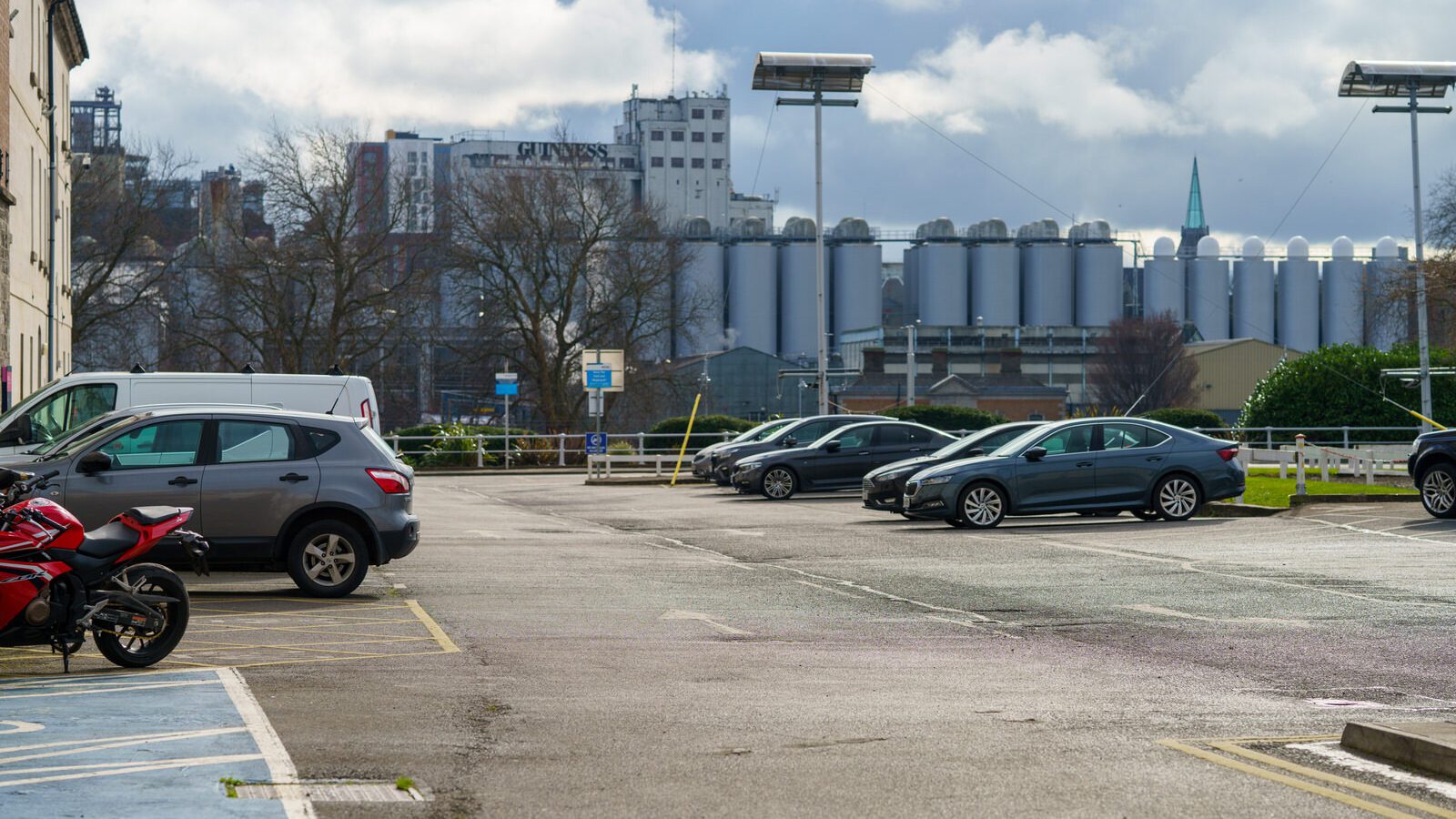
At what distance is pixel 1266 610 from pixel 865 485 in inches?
521

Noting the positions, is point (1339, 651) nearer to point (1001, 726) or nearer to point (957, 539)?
point (1001, 726)

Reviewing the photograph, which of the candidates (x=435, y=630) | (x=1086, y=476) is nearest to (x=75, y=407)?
(x=435, y=630)

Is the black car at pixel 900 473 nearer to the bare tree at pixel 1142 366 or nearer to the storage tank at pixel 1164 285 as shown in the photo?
the bare tree at pixel 1142 366

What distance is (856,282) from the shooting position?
12200 centimetres

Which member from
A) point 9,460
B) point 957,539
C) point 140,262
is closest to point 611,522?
point 957,539

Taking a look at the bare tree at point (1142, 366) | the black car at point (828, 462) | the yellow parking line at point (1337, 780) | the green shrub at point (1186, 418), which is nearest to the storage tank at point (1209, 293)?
the bare tree at point (1142, 366)

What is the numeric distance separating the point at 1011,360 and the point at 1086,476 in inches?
3394

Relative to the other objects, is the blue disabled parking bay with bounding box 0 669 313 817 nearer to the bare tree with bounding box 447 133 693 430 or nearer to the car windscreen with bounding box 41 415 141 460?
the car windscreen with bounding box 41 415 141 460

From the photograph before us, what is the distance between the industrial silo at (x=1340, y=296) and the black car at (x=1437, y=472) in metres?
105

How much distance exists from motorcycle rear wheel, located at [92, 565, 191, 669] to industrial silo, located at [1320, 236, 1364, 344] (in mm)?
121472

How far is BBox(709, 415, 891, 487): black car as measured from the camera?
36.0 m

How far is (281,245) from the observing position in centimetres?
6172

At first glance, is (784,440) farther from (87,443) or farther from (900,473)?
(87,443)

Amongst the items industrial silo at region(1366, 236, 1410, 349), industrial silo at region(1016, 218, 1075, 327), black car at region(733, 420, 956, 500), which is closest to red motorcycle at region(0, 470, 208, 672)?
black car at region(733, 420, 956, 500)
